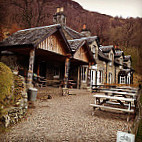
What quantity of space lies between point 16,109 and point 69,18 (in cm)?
294

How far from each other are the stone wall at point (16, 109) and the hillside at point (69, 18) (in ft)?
6.96

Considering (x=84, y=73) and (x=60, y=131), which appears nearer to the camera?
(x=60, y=131)

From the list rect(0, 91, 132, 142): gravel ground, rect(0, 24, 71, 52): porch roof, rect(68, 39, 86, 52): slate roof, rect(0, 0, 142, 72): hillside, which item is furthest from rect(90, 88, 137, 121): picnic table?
rect(68, 39, 86, 52): slate roof

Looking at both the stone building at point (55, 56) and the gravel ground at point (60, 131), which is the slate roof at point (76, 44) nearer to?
the stone building at point (55, 56)

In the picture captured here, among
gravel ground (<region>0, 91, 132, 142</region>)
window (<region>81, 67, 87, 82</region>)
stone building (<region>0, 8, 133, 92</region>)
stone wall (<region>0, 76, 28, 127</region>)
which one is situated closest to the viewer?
gravel ground (<region>0, 91, 132, 142</region>)

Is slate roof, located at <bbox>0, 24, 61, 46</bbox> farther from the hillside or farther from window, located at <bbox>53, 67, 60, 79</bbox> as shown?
window, located at <bbox>53, 67, 60, 79</bbox>

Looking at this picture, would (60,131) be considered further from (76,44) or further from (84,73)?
(84,73)

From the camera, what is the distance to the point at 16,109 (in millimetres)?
4039

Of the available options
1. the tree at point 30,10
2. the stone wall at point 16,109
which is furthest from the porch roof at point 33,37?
the tree at point 30,10

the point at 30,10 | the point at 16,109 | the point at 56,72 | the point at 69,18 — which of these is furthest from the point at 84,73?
the point at 69,18

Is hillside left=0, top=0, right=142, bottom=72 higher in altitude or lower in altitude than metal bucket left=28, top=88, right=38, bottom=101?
higher

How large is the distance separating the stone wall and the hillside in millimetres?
2122

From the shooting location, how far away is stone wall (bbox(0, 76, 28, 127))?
3519 mm

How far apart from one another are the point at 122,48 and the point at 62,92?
777 centimetres
